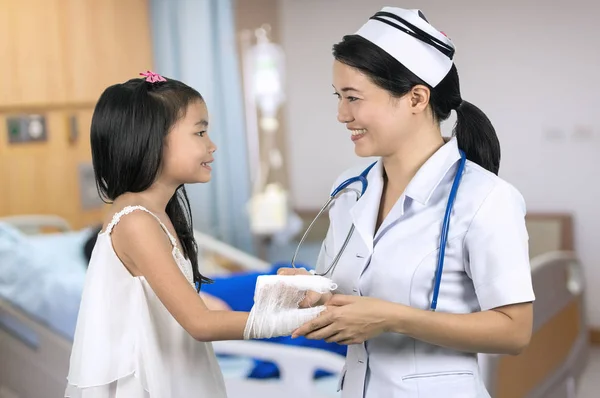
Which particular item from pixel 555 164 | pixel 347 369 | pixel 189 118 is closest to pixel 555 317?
pixel 555 164

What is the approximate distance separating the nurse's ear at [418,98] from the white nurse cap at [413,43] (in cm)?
2

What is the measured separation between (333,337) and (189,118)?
0.48m

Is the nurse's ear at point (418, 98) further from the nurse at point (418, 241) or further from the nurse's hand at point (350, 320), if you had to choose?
the nurse's hand at point (350, 320)

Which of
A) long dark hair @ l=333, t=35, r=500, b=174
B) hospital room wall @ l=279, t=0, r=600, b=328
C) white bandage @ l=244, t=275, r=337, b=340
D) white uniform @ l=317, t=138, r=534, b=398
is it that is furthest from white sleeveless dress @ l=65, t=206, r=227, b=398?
hospital room wall @ l=279, t=0, r=600, b=328

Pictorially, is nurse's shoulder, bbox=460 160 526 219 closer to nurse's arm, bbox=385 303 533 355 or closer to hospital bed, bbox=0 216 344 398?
nurse's arm, bbox=385 303 533 355

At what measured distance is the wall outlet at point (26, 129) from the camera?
120 inches

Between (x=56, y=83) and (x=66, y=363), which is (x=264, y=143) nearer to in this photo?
(x=56, y=83)

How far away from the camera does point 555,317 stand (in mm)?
2918

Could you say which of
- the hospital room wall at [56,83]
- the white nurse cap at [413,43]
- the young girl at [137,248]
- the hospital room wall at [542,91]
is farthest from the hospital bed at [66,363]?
the hospital room wall at [542,91]

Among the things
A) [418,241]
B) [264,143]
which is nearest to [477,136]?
[418,241]

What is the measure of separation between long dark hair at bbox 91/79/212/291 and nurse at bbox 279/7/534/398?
0.30 m

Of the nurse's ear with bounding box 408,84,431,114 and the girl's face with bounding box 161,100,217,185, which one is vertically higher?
the nurse's ear with bounding box 408,84,431,114

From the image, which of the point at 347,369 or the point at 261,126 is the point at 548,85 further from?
the point at 347,369

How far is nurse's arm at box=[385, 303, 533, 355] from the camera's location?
1.12 metres
